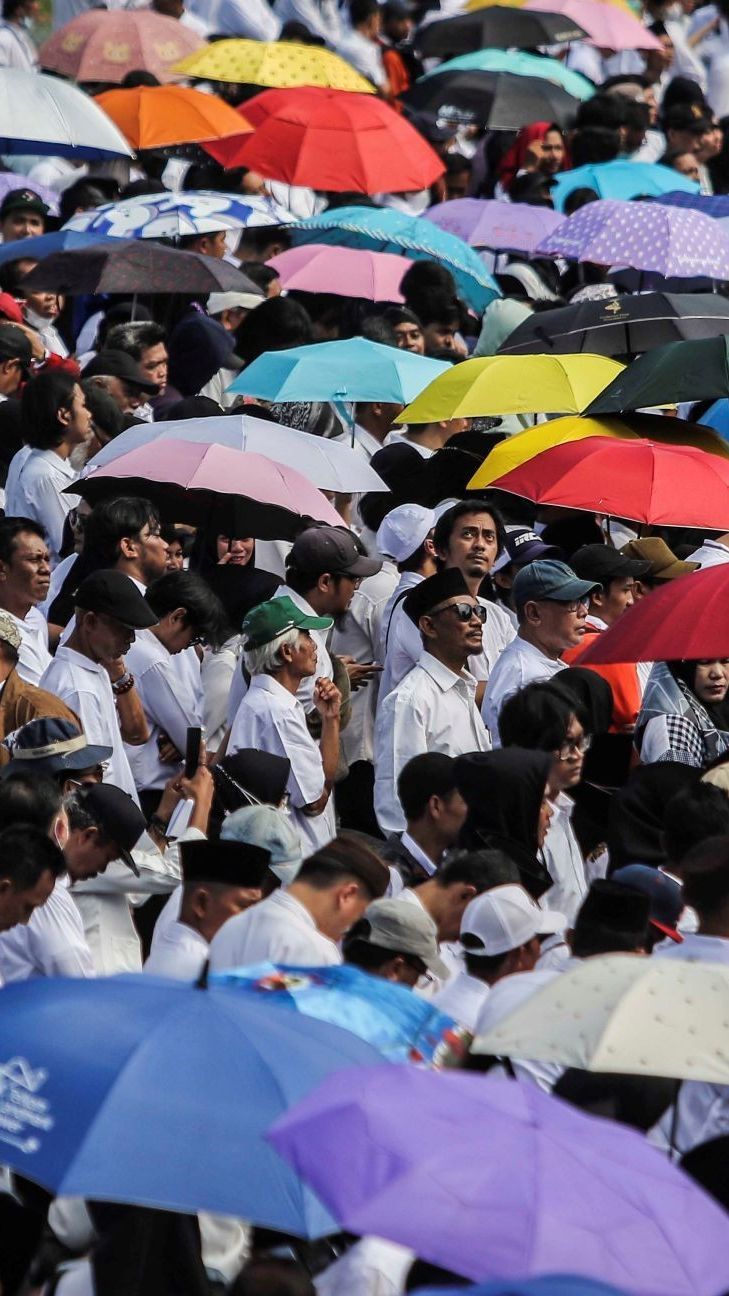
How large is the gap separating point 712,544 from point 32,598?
9.22ft

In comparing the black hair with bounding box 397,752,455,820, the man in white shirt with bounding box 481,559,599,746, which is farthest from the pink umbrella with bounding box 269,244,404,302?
the black hair with bounding box 397,752,455,820

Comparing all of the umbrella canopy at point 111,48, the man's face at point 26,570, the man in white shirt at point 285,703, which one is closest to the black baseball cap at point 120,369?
the man's face at point 26,570

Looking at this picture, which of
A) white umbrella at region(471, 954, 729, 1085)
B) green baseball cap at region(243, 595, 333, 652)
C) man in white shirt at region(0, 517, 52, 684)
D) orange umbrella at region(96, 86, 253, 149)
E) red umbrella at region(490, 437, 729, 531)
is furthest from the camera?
orange umbrella at region(96, 86, 253, 149)

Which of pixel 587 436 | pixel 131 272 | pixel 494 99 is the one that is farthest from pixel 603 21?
pixel 587 436

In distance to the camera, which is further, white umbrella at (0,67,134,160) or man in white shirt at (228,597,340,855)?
white umbrella at (0,67,134,160)

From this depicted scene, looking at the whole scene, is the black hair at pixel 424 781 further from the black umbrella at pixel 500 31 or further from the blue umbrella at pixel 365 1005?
the black umbrella at pixel 500 31

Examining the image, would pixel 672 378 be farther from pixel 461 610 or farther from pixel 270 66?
pixel 270 66

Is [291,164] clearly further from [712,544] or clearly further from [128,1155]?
[128,1155]

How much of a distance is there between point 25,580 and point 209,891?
2.02 m

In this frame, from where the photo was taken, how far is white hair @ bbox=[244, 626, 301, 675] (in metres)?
7.68

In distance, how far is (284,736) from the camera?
767cm

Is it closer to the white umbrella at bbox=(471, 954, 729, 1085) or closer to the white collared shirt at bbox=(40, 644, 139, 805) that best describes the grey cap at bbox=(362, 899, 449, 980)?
the white umbrella at bbox=(471, 954, 729, 1085)

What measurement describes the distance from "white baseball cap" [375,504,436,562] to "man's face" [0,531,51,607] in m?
1.47

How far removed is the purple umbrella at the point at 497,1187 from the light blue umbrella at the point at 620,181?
10.3 m
